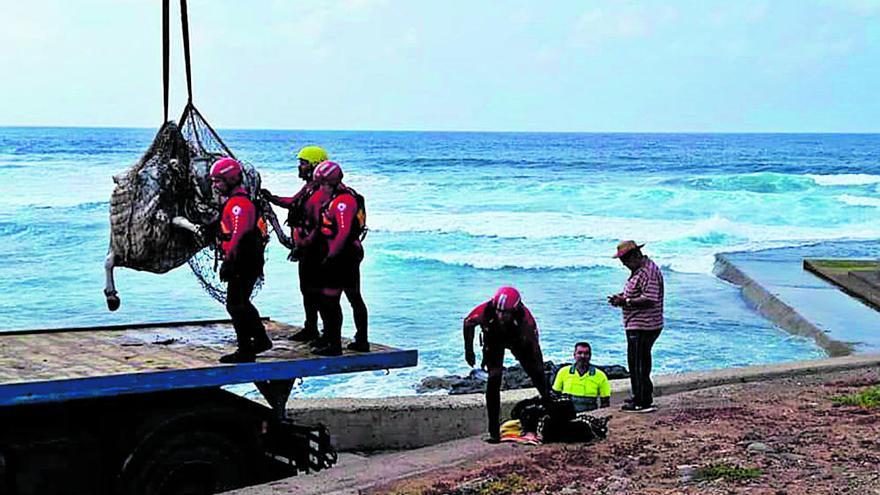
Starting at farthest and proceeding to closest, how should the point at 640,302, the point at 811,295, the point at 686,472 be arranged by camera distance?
the point at 811,295, the point at 640,302, the point at 686,472

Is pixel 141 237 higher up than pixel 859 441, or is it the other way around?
pixel 141 237

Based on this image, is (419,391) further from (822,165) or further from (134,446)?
(822,165)

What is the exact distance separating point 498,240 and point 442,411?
25.9 m

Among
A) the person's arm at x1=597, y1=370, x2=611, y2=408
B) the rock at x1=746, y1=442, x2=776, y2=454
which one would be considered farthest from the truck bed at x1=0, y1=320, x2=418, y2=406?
the person's arm at x1=597, y1=370, x2=611, y2=408

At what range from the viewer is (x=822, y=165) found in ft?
259

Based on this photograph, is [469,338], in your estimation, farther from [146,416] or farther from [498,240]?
[498,240]

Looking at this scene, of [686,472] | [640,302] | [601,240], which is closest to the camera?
[686,472]

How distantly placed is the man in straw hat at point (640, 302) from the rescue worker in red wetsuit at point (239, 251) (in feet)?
10.8

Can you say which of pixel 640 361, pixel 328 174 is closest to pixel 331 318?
pixel 328 174

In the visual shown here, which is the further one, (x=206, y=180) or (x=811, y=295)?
(x=811, y=295)

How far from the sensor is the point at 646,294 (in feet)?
32.5

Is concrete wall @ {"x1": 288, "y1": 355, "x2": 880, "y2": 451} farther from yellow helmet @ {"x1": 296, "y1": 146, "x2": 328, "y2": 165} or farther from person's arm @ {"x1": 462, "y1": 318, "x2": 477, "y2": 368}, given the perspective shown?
yellow helmet @ {"x1": 296, "y1": 146, "x2": 328, "y2": 165}

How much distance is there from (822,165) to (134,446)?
7693cm

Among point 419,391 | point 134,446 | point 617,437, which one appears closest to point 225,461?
point 134,446
